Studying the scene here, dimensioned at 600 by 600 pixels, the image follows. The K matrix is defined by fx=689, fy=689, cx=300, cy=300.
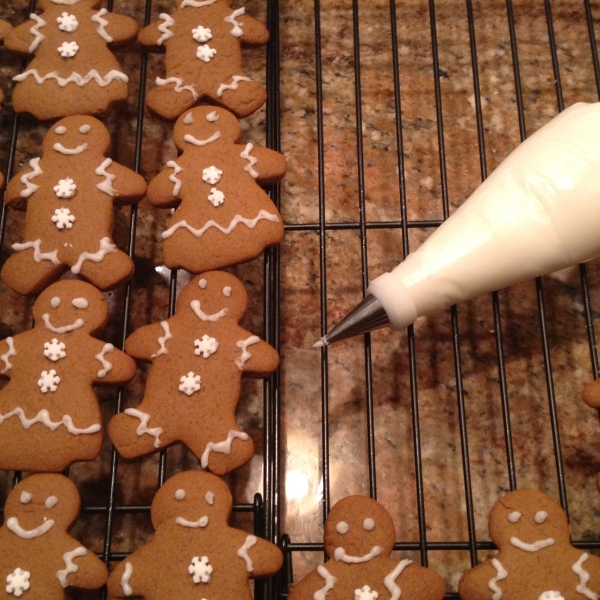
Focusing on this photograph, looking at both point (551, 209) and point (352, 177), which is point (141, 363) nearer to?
point (352, 177)

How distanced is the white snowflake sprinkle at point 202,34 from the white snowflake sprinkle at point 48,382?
54cm

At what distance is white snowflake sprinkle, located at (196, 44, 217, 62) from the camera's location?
1034 millimetres

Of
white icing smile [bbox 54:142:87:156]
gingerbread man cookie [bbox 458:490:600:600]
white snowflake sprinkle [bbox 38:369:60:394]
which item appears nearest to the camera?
gingerbread man cookie [bbox 458:490:600:600]

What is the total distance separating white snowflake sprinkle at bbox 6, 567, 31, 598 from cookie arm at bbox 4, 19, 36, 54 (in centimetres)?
75

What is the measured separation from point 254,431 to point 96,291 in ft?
0.94

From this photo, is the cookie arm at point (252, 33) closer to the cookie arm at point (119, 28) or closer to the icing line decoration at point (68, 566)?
the cookie arm at point (119, 28)

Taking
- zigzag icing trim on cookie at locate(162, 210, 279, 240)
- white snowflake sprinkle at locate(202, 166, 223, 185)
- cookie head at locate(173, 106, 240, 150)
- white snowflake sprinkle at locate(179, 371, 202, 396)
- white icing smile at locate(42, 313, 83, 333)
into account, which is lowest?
white snowflake sprinkle at locate(179, 371, 202, 396)

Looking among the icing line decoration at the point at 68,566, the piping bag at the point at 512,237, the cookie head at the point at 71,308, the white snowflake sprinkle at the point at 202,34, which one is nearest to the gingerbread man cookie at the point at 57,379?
the cookie head at the point at 71,308

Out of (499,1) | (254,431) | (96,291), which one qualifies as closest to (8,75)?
(96,291)

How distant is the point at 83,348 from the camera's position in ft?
2.86

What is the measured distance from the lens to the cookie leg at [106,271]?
909 millimetres

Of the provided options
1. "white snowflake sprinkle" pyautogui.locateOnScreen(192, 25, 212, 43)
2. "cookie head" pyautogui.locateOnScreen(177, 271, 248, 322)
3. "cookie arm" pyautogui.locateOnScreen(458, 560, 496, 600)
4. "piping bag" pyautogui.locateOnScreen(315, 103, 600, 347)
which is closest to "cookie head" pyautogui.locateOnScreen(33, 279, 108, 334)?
"cookie head" pyautogui.locateOnScreen(177, 271, 248, 322)

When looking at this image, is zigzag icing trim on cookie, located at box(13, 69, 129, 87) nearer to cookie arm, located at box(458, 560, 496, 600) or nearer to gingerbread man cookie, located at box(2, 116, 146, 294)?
gingerbread man cookie, located at box(2, 116, 146, 294)

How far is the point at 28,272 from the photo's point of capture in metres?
0.91
